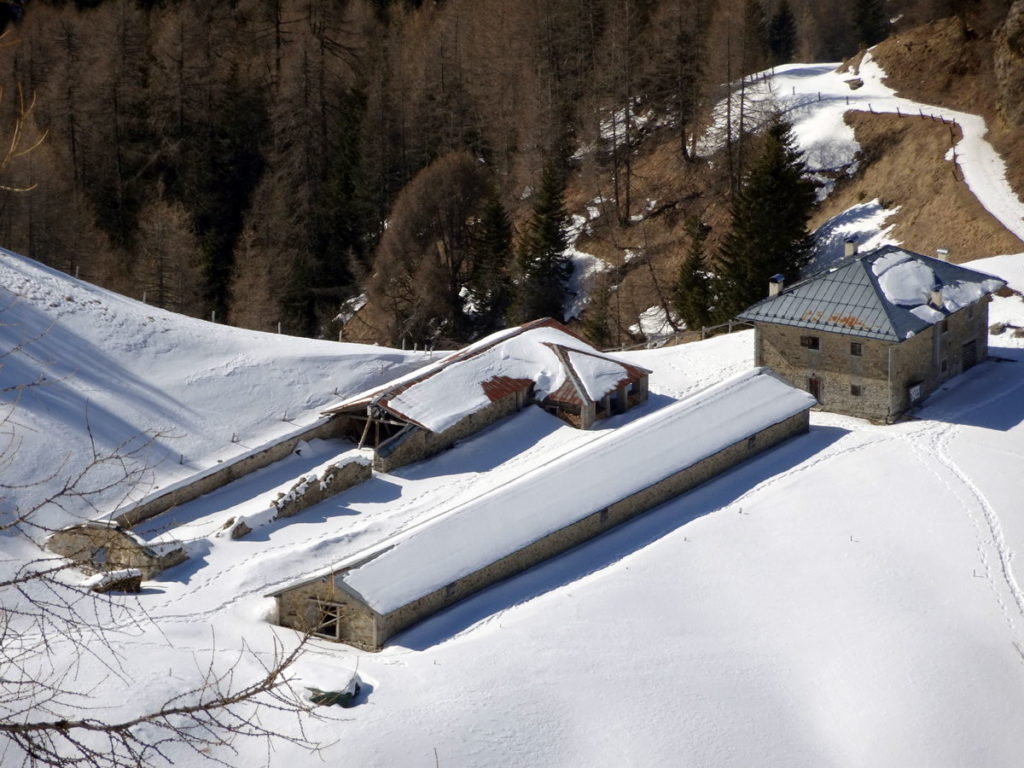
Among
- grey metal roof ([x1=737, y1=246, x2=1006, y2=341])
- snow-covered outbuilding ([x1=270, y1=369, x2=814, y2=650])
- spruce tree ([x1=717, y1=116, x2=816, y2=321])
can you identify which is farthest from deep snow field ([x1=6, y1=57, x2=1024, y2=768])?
spruce tree ([x1=717, y1=116, x2=816, y2=321])

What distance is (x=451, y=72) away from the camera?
6969 centimetres

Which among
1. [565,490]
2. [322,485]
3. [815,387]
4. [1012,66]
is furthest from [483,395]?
[1012,66]

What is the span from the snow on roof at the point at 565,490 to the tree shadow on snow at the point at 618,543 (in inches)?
27.5

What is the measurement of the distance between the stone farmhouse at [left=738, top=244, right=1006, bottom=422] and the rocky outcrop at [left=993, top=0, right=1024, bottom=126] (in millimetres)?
15979

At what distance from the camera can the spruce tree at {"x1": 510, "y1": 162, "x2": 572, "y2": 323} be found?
5353cm

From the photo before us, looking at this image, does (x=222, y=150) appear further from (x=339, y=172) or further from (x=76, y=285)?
(x=76, y=285)

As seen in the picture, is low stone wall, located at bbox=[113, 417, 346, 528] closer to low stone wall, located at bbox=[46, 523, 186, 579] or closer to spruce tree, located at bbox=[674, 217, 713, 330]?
low stone wall, located at bbox=[46, 523, 186, 579]

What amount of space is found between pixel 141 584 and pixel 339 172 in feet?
132

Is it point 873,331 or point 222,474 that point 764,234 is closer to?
point 873,331

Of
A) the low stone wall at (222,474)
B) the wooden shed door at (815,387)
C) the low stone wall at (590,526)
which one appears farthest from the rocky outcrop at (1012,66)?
the low stone wall at (222,474)

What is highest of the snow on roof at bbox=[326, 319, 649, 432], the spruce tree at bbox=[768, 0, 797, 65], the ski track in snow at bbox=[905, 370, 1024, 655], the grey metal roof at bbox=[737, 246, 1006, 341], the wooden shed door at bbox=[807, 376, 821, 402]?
the spruce tree at bbox=[768, 0, 797, 65]

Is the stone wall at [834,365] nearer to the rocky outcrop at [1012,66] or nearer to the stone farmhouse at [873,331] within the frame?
the stone farmhouse at [873,331]

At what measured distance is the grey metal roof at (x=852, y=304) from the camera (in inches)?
1383

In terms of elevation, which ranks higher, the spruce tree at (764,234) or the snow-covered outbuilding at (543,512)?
the spruce tree at (764,234)
